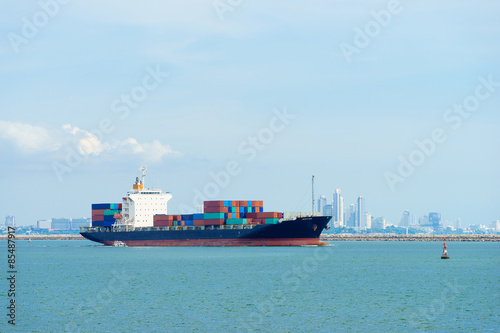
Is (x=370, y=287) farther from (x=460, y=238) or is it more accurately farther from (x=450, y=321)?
(x=460, y=238)

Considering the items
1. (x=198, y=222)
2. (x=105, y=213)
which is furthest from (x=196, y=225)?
(x=105, y=213)

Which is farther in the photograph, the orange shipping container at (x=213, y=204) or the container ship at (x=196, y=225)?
the orange shipping container at (x=213, y=204)

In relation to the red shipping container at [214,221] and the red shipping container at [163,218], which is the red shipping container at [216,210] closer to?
the red shipping container at [214,221]

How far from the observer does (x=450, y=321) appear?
1415 inches

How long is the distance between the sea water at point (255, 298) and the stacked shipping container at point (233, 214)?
93.9ft

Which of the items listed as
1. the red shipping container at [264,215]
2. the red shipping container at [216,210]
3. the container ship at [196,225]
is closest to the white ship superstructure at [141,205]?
the container ship at [196,225]

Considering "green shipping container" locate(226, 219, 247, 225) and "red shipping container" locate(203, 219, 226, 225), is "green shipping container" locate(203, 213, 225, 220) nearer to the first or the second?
"red shipping container" locate(203, 219, 226, 225)

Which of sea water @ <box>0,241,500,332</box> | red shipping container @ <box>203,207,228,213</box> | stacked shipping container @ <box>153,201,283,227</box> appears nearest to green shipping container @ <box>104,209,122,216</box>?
Result: stacked shipping container @ <box>153,201,283,227</box>

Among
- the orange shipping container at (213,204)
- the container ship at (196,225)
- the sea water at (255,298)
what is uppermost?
the orange shipping container at (213,204)

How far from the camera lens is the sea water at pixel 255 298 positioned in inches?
1379

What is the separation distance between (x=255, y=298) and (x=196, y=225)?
59724mm

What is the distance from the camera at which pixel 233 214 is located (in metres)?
101

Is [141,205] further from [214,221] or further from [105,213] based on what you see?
[214,221]

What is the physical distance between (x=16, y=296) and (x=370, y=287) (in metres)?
24.3
